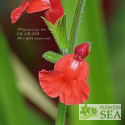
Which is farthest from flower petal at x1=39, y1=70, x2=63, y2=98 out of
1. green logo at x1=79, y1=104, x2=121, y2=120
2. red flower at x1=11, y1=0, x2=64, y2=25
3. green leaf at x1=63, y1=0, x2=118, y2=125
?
green leaf at x1=63, y1=0, x2=118, y2=125

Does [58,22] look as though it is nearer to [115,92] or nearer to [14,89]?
[14,89]

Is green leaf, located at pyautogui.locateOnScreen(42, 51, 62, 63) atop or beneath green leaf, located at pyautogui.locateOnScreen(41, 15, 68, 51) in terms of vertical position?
beneath

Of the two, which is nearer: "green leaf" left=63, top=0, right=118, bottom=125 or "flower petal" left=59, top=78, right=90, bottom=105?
"flower petal" left=59, top=78, right=90, bottom=105

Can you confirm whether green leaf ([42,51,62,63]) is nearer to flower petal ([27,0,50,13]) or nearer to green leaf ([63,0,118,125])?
flower petal ([27,0,50,13])

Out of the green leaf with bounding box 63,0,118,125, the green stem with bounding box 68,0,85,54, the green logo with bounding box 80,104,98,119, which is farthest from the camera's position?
the green leaf with bounding box 63,0,118,125

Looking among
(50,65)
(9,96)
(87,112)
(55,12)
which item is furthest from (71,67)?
(50,65)

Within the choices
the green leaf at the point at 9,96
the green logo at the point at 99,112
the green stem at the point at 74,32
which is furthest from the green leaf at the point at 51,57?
the green leaf at the point at 9,96

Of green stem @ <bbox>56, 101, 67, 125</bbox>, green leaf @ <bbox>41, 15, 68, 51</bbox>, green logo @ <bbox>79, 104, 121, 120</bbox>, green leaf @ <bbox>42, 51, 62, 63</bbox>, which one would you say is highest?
green leaf @ <bbox>41, 15, 68, 51</bbox>

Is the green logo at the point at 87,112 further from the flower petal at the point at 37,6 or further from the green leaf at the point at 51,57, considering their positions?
the flower petal at the point at 37,6

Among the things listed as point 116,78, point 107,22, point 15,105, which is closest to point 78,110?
point 15,105
